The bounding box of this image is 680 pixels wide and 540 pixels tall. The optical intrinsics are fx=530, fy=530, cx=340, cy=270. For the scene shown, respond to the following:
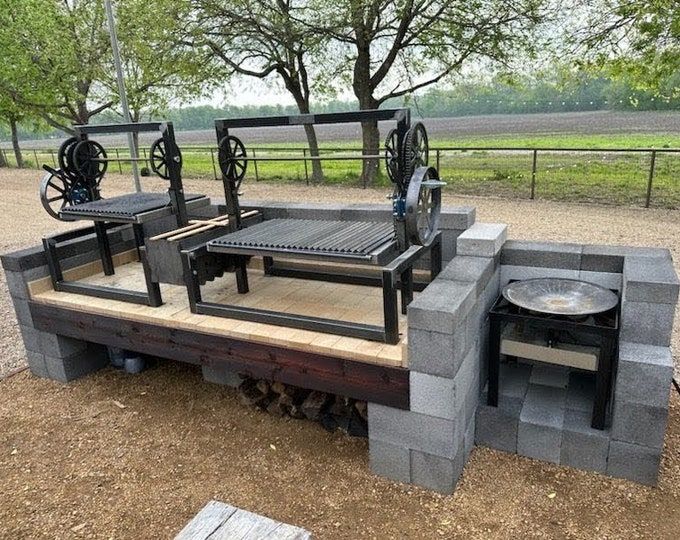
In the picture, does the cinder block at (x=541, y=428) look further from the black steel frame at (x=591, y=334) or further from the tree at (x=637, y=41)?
the tree at (x=637, y=41)

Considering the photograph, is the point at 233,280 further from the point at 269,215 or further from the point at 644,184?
the point at 644,184

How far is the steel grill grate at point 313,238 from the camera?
9.09ft

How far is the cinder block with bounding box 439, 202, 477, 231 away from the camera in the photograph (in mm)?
3363

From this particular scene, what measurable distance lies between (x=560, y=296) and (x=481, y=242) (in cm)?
50

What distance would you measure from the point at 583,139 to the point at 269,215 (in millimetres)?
26770

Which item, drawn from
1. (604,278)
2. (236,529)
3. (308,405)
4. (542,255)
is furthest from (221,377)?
(604,278)

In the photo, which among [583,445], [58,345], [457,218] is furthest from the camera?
[58,345]

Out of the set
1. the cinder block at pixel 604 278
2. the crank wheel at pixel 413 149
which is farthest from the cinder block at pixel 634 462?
the crank wheel at pixel 413 149

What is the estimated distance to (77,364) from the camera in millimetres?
3998

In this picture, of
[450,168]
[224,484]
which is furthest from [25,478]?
[450,168]

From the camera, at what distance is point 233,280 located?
13.3 feet

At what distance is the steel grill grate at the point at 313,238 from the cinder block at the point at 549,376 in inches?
48.0

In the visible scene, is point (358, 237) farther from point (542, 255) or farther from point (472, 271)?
point (542, 255)

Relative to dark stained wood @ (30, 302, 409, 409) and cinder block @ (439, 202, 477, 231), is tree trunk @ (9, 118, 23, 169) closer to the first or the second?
dark stained wood @ (30, 302, 409, 409)
